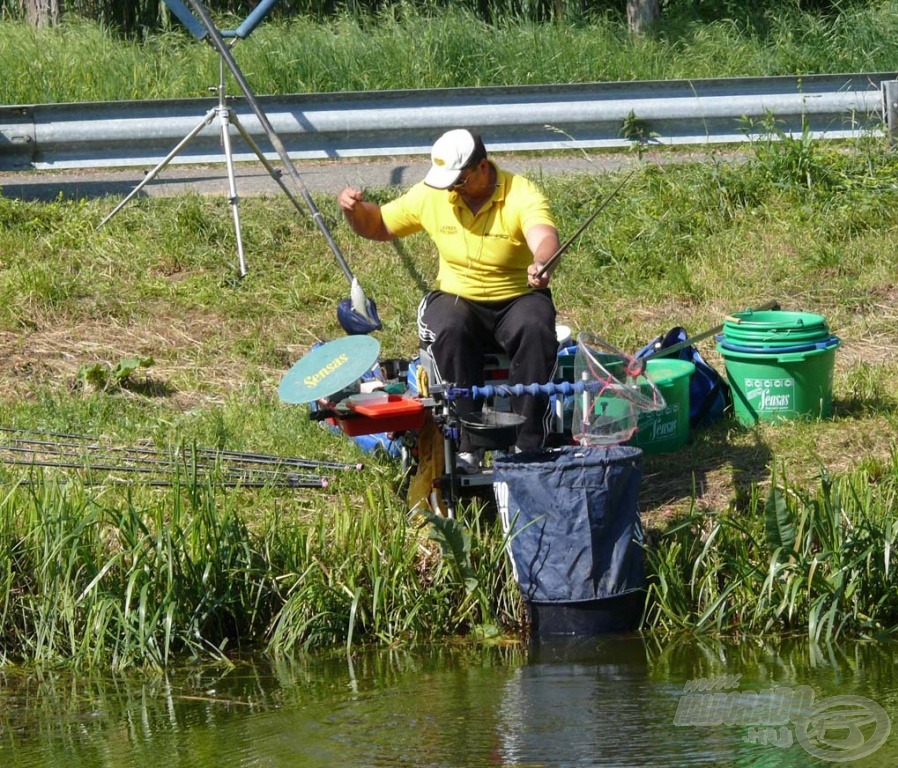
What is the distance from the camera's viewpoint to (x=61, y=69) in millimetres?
10336

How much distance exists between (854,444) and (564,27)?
214 inches

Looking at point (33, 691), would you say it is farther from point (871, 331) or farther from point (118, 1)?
point (118, 1)

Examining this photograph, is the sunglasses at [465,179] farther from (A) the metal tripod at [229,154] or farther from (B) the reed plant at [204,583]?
(A) the metal tripod at [229,154]

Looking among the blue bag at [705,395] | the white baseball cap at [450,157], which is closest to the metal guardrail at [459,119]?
the blue bag at [705,395]

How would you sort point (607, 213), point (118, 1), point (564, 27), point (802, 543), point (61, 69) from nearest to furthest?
point (802, 543) → point (607, 213) → point (61, 69) → point (564, 27) → point (118, 1)

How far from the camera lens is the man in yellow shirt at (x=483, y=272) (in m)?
6.02

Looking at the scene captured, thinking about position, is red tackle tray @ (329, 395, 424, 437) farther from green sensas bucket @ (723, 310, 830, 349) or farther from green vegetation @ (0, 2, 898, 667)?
green sensas bucket @ (723, 310, 830, 349)

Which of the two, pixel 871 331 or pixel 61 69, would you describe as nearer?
pixel 871 331

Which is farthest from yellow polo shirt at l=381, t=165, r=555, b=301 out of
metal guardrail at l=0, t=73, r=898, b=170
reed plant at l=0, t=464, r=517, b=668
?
metal guardrail at l=0, t=73, r=898, b=170

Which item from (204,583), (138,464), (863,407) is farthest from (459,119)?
(204,583)

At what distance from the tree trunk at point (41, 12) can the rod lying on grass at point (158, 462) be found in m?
7.13

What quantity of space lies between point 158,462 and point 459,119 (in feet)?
12.5

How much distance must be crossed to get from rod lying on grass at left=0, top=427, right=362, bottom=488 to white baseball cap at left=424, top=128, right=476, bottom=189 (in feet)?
4.18

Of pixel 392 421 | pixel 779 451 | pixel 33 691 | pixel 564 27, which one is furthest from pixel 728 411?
pixel 564 27
